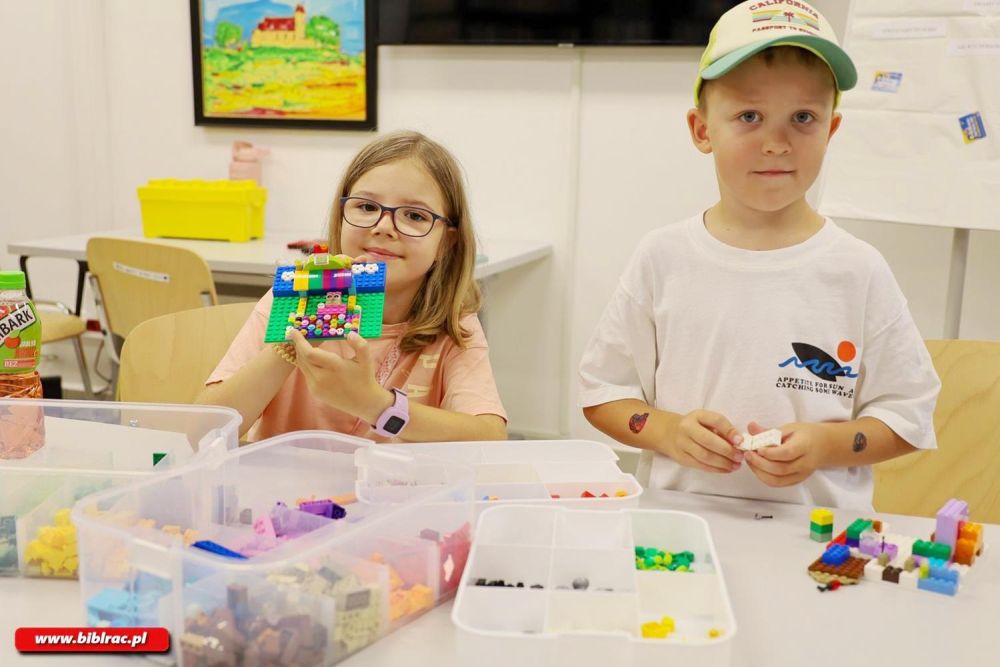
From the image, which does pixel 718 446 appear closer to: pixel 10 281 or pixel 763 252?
pixel 763 252

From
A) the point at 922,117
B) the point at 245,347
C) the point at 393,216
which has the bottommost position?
the point at 245,347

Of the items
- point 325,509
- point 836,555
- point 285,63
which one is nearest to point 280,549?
point 325,509

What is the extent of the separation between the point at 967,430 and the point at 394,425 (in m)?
0.89

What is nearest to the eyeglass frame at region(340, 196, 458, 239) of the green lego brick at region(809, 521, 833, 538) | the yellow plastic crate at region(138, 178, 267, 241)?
the green lego brick at region(809, 521, 833, 538)

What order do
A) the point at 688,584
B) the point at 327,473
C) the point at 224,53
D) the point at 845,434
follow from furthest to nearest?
the point at 224,53, the point at 845,434, the point at 327,473, the point at 688,584

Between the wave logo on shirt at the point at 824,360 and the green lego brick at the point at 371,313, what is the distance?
547 mm

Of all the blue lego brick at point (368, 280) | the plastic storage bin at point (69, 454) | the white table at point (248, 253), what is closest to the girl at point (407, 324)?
the blue lego brick at point (368, 280)

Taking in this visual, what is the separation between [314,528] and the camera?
91cm

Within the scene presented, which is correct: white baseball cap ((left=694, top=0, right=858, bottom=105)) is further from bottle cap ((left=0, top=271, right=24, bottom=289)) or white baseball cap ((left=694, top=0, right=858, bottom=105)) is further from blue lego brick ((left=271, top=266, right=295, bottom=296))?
bottle cap ((left=0, top=271, right=24, bottom=289))

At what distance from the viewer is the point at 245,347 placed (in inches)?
59.0

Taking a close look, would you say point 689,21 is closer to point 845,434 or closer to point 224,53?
point 224,53

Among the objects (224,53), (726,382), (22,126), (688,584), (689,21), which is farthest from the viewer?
(22,126)

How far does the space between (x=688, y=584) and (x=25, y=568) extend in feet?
2.06

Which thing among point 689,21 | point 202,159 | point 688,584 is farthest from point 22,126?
point 688,584
